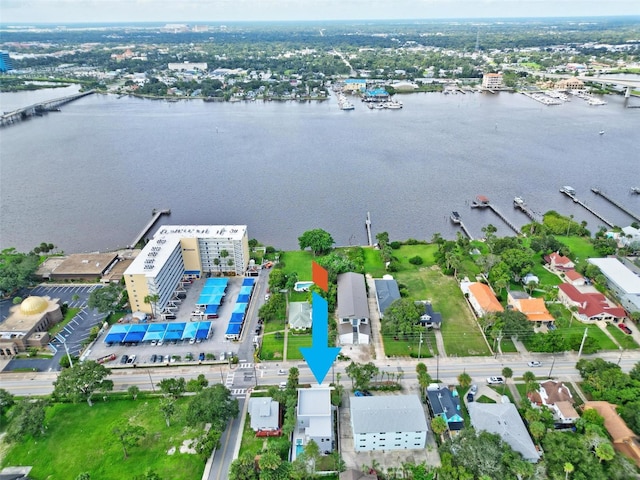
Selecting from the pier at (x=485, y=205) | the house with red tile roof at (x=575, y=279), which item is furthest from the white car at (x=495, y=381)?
the pier at (x=485, y=205)

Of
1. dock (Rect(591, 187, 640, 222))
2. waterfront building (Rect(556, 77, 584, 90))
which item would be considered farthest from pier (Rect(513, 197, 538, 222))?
waterfront building (Rect(556, 77, 584, 90))

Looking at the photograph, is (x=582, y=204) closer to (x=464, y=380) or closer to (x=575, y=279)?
(x=575, y=279)

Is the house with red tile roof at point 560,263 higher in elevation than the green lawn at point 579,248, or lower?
higher

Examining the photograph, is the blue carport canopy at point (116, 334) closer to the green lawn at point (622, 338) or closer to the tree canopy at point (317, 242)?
the tree canopy at point (317, 242)

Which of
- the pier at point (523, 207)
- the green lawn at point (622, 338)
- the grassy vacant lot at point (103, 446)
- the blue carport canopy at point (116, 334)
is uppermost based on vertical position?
the blue carport canopy at point (116, 334)

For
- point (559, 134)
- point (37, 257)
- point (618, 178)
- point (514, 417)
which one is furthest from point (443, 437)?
point (559, 134)

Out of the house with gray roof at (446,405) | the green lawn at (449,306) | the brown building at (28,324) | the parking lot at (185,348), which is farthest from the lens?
the brown building at (28,324)
